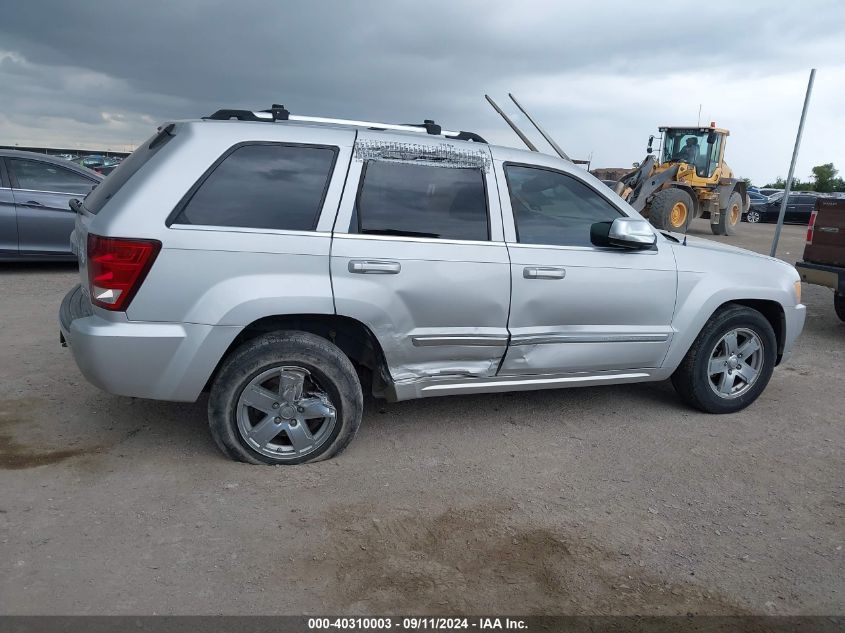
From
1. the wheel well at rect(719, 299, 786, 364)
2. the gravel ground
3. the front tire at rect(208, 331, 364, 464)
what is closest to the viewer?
the gravel ground

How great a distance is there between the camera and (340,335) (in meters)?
3.97

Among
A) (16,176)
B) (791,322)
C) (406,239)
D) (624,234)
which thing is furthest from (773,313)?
(16,176)

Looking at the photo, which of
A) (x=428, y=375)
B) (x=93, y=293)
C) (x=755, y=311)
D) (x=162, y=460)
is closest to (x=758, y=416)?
(x=755, y=311)

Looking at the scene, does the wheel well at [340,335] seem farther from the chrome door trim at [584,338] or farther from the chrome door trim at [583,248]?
the chrome door trim at [583,248]

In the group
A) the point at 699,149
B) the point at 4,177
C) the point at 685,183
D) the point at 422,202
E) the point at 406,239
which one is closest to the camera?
the point at 406,239

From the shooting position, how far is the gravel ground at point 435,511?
2719mm

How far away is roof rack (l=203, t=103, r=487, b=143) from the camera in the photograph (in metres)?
3.84

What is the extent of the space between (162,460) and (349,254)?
4.93 ft

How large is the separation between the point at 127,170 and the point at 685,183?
1738cm

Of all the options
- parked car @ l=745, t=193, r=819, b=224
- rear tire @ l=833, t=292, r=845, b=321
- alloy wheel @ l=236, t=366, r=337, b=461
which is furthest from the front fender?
parked car @ l=745, t=193, r=819, b=224

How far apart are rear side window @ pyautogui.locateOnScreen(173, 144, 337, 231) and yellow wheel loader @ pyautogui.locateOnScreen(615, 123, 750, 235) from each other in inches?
597

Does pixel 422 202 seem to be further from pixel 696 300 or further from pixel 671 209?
pixel 671 209

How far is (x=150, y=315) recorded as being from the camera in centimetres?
335

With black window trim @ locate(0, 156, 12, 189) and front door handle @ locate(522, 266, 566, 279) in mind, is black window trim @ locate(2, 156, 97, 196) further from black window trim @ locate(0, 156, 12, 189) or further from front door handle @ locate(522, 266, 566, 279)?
front door handle @ locate(522, 266, 566, 279)
